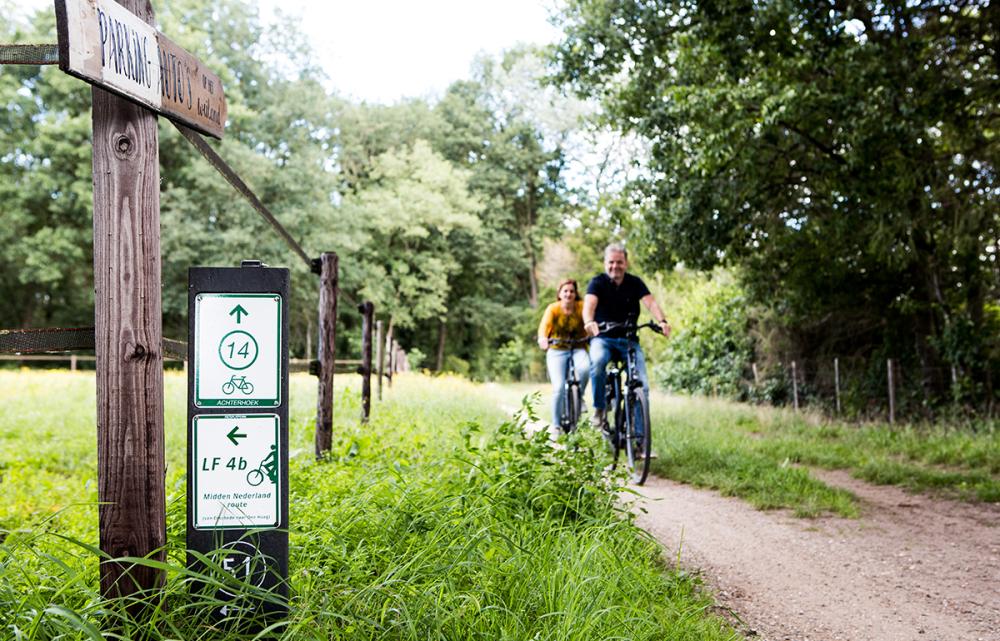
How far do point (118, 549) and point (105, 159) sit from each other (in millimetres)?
1129

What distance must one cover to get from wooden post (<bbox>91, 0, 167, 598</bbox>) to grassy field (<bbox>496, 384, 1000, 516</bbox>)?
12.3ft

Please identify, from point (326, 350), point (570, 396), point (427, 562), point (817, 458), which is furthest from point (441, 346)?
point (427, 562)

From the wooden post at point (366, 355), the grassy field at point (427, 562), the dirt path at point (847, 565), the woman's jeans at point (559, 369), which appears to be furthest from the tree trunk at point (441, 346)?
the grassy field at point (427, 562)

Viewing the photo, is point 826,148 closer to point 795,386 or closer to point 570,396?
point 570,396

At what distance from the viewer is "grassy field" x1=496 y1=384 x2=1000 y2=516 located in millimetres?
6332

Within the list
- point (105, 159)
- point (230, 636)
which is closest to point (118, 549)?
point (230, 636)

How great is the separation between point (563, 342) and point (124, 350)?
5.57 meters

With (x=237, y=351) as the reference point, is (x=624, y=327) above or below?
above

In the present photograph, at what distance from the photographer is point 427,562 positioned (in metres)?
2.90

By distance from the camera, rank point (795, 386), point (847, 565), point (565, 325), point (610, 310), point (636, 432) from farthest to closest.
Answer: point (795, 386) < point (565, 325) < point (610, 310) < point (636, 432) < point (847, 565)

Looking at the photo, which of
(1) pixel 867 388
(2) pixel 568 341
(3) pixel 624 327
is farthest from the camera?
(1) pixel 867 388

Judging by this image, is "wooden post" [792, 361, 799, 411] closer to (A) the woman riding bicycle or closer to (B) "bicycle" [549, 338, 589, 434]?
(A) the woman riding bicycle

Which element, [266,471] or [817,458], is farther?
[817,458]

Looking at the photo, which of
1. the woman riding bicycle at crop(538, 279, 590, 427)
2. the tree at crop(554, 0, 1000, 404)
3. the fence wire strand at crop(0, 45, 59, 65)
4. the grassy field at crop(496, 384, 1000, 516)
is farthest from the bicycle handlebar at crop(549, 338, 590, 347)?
the fence wire strand at crop(0, 45, 59, 65)
